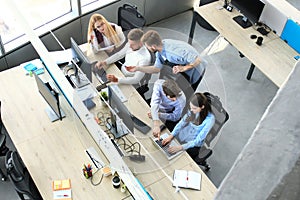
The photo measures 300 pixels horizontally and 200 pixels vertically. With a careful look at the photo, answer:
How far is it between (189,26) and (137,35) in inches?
73.6

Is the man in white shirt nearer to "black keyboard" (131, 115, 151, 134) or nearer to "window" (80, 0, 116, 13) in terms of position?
"black keyboard" (131, 115, 151, 134)

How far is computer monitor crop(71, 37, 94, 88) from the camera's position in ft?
12.0

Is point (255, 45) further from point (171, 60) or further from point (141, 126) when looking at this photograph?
point (141, 126)

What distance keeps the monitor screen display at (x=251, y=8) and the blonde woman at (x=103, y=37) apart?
5.44 feet

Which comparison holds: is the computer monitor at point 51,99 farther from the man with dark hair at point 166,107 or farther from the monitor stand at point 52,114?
the man with dark hair at point 166,107

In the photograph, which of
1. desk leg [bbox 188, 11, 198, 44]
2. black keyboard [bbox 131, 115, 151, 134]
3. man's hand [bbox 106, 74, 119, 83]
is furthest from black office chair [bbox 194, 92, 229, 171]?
desk leg [bbox 188, 11, 198, 44]

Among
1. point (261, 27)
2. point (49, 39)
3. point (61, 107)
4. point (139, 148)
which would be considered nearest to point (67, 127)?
point (61, 107)

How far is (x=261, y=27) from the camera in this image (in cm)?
482

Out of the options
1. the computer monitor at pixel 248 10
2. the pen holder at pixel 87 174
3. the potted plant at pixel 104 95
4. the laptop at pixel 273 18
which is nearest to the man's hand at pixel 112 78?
the potted plant at pixel 104 95

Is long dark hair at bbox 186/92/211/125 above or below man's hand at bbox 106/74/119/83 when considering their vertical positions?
below

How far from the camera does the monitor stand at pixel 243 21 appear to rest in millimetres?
4891

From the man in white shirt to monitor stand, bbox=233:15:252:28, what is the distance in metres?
1.49

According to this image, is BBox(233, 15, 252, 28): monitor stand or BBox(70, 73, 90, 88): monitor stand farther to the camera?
BBox(233, 15, 252, 28): monitor stand

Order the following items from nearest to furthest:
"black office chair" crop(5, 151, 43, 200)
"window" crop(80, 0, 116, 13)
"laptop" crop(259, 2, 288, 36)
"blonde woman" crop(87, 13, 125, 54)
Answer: "black office chair" crop(5, 151, 43, 200) < "blonde woman" crop(87, 13, 125, 54) < "laptop" crop(259, 2, 288, 36) < "window" crop(80, 0, 116, 13)
